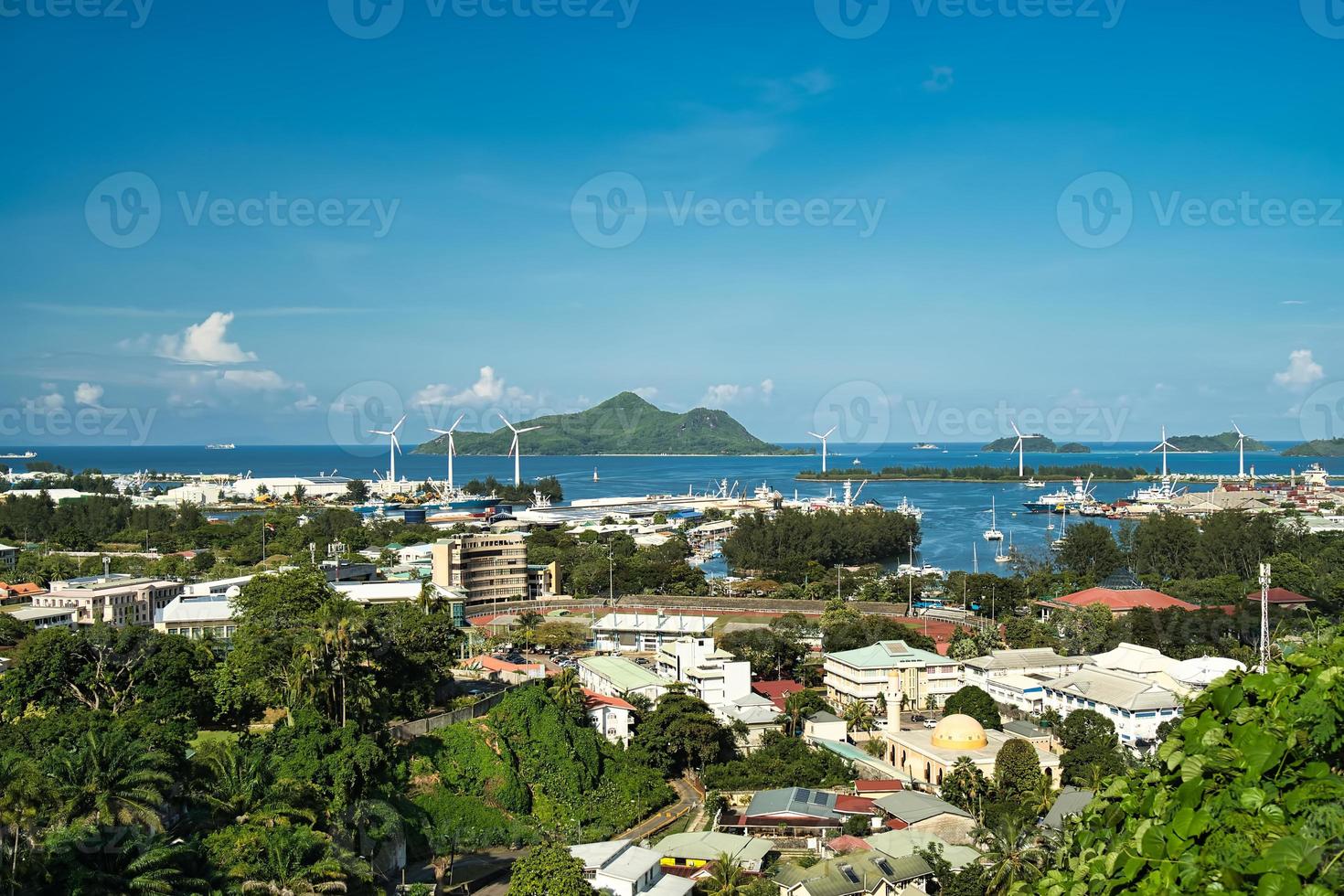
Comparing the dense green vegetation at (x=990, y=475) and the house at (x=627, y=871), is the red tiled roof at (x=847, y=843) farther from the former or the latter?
the dense green vegetation at (x=990, y=475)

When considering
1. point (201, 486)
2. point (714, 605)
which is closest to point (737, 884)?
point (714, 605)

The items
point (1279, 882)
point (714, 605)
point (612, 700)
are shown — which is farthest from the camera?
point (714, 605)

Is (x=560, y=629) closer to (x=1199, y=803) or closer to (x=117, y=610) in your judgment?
(x=117, y=610)

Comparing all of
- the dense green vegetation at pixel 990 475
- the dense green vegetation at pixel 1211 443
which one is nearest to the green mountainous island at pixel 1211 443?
the dense green vegetation at pixel 1211 443

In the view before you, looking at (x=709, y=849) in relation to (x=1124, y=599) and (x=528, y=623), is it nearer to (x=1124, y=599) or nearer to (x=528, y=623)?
(x=528, y=623)

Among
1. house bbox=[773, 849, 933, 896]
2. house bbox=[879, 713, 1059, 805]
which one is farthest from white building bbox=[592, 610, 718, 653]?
house bbox=[773, 849, 933, 896]

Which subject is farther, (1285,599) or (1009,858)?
(1285,599)

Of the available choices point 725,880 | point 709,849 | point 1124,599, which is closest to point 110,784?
point 725,880
